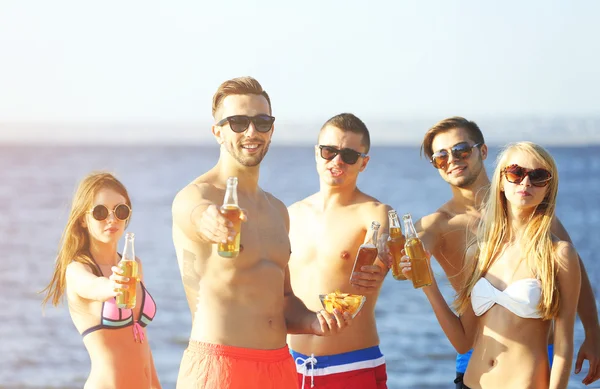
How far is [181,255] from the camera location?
4.57 m

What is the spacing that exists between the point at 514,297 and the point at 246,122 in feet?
5.25

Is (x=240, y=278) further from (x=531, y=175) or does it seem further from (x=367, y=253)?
(x=531, y=175)

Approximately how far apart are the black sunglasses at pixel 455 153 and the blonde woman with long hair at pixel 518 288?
2.80 ft

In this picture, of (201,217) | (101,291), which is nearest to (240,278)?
(201,217)

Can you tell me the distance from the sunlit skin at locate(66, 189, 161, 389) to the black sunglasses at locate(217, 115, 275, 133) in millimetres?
825

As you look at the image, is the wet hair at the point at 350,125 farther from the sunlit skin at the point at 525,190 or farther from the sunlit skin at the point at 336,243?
the sunlit skin at the point at 525,190

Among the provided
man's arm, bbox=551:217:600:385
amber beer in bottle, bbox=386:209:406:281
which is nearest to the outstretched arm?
man's arm, bbox=551:217:600:385

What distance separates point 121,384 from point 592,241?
2753 cm

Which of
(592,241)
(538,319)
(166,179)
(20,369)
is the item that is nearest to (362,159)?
(538,319)

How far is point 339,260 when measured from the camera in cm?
587

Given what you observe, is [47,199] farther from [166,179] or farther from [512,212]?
[512,212]

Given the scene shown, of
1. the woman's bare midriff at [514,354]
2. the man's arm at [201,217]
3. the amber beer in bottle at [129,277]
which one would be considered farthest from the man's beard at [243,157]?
the woman's bare midriff at [514,354]

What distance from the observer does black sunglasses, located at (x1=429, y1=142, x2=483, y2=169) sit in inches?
237

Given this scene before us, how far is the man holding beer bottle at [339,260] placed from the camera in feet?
18.9
